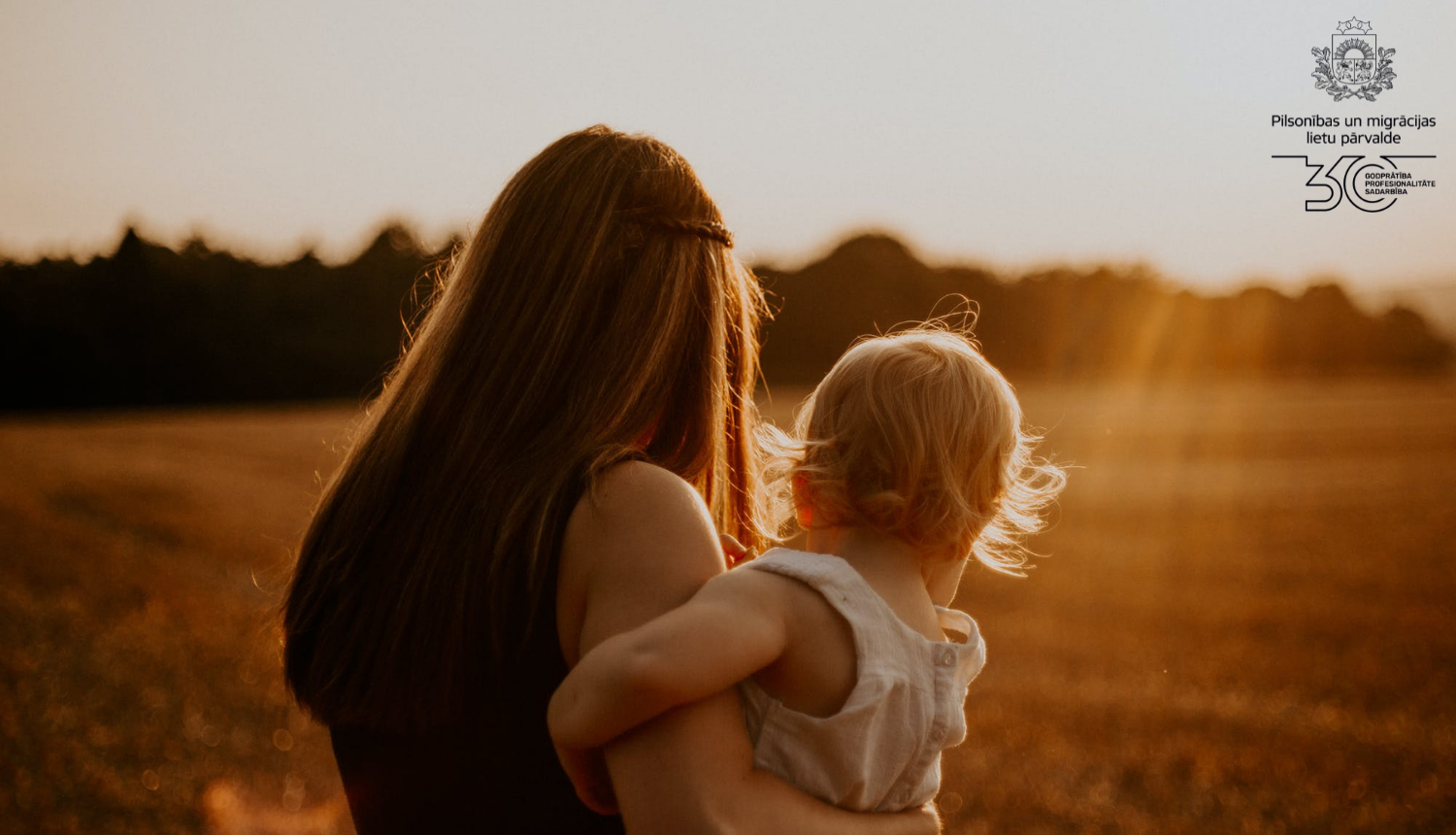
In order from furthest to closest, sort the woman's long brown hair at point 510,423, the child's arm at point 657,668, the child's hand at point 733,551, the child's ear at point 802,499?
the child's ear at point 802,499 → the child's hand at point 733,551 → the woman's long brown hair at point 510,423 → the child's arm at point 657,668

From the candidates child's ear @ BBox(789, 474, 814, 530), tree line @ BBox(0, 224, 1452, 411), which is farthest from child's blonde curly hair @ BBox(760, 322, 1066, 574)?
tree line @ BBox(0, 224, 1452, 411)

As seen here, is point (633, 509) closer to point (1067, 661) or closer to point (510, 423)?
point (510, 423)

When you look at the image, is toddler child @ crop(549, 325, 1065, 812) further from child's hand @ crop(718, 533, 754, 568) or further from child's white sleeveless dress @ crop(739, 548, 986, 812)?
child's hand @ crop(718, 533, 754, 568)

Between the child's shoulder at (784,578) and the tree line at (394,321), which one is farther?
the tree line at (394,321)

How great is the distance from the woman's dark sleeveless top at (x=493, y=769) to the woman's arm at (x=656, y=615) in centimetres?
10

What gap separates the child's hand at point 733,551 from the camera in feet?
5.94

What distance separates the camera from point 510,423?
4.96ft

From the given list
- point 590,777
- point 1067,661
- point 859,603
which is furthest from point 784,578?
point 1067,661

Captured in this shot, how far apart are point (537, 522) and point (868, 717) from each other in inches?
21.2

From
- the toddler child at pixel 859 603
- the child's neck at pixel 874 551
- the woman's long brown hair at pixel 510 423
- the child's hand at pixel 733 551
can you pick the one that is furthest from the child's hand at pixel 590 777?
the child's neck at pixel 874 551

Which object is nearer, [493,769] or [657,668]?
[657,668]

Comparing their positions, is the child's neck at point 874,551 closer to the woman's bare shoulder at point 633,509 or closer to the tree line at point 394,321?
the woman's bare shoulder at point 633,509

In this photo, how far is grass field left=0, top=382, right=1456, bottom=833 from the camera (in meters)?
7.46

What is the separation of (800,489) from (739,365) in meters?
Answer: 0.23
